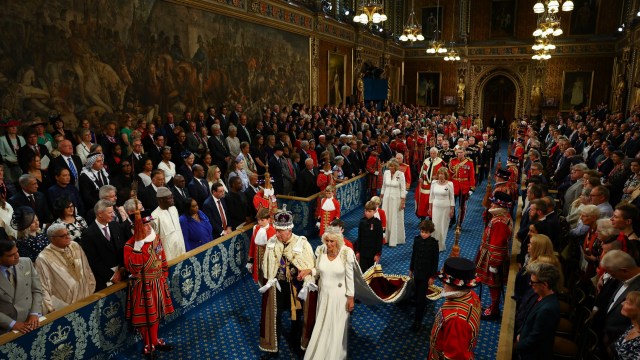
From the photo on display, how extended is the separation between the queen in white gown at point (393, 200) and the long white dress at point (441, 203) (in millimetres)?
649

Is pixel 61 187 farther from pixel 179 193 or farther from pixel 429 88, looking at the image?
pixel 429 88

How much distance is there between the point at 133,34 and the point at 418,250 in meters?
8.58

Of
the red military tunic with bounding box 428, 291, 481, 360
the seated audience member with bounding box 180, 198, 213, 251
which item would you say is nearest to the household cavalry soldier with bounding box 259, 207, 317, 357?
the red military tunic with bounding box 428, 291, 481, 360

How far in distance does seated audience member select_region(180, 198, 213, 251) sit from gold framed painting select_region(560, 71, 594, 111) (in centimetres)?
2780

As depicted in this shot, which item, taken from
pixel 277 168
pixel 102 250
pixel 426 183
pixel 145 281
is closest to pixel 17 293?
pixel 102 250

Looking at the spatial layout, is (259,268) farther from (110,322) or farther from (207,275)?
(110,322)

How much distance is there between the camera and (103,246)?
17.5 ft

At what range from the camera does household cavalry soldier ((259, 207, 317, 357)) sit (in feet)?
16.8

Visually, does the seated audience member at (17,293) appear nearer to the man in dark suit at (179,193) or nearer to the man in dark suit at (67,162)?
the man in dark suit at (179,193)

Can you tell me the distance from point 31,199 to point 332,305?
4434 mm

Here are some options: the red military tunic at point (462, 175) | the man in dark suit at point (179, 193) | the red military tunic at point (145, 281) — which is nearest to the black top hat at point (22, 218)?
the red military tunic at point (145, 281)

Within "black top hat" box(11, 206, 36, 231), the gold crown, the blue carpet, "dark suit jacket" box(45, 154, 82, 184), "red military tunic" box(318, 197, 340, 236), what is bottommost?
the blue carpet

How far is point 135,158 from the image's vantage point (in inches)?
329

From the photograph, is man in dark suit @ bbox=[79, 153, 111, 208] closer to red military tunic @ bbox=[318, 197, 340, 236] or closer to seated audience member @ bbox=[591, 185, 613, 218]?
red military tunic @ bbox=[318, 197, 340, 236]
